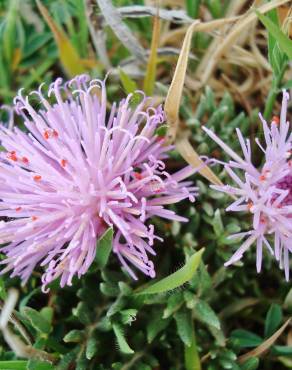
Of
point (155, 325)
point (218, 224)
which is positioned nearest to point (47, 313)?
point (155, 325)

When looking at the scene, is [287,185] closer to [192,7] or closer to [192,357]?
[192,357]

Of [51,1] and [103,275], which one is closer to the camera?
[103,275]

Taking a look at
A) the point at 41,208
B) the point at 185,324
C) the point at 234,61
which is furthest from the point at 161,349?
the point at 234,61

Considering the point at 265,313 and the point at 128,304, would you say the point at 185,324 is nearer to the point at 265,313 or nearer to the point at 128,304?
the point at 128,304

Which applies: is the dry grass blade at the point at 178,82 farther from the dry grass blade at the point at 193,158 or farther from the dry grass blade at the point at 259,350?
the dry grass blade at the point at 259,350

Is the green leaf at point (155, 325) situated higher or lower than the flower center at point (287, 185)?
lower

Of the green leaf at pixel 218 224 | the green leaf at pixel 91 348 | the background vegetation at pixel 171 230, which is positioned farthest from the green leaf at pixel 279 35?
the green leaf at pixel 91 348

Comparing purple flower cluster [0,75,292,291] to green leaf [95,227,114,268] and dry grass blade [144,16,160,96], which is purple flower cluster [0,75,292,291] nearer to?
green leaf [95,227,114,268]
